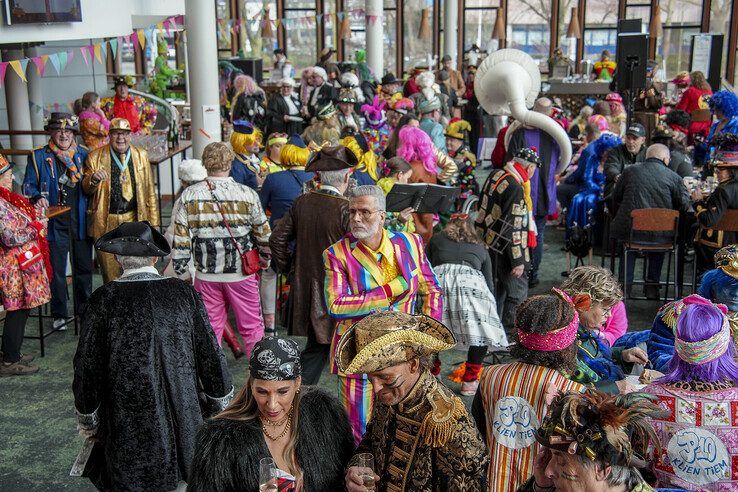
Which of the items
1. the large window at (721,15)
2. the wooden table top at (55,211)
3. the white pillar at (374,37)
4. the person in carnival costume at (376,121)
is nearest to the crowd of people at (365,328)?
the wooden table top at (55,211)

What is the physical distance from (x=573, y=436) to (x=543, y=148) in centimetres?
540

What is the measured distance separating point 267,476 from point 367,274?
63.6 inches

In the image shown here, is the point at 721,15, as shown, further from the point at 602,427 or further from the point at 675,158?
the point at 602,427

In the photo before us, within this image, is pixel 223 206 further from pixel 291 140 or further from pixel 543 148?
pixel 543 148

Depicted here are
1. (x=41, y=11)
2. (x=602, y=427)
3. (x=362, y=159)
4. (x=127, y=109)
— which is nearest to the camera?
(x=602, y=427)

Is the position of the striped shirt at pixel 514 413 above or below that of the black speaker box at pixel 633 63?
below

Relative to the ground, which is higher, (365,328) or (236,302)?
(365,328)

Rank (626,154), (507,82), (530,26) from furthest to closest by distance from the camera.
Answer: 1. (530,26)
2. (507,82)
3. (626,154)

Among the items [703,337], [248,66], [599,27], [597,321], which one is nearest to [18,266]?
[597,321]

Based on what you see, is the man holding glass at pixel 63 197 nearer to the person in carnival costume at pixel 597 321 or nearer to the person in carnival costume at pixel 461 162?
the person in carnival costume at pixel 461 162

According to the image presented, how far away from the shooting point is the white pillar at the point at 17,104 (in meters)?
10.2

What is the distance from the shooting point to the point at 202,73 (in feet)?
26.7

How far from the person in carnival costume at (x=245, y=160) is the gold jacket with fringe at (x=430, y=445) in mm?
4614

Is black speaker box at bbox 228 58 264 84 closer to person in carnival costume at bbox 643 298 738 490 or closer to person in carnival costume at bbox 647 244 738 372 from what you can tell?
person in carnival costume at bbox 647 244 738 372
